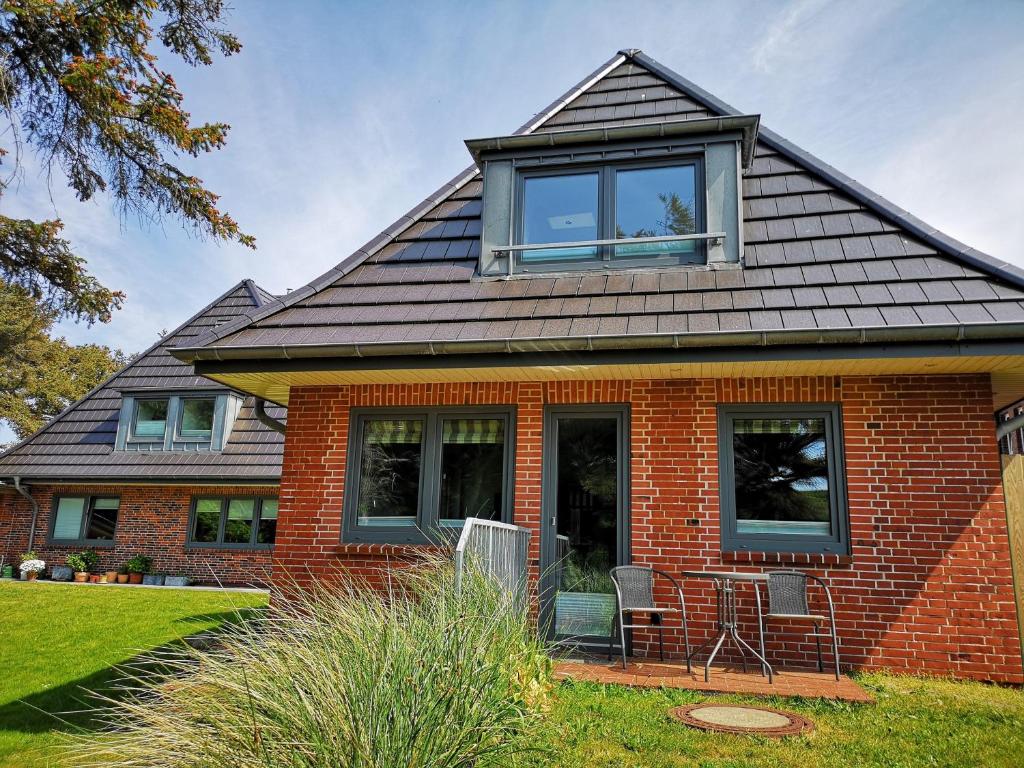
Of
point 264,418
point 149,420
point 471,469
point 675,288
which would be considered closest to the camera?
point 675,288

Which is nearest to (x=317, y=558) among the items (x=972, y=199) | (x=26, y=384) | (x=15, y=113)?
(x=15, y=113)

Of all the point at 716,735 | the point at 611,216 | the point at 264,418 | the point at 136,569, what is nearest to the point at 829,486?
the point at 716,735

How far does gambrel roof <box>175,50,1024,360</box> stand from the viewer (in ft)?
20.7

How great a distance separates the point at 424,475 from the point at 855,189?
544 centimetres

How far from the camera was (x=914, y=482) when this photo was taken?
21.4 ft

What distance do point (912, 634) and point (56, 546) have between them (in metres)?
19.4

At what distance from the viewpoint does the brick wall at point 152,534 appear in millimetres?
17062

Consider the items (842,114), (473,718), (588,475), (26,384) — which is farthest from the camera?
(26,384)

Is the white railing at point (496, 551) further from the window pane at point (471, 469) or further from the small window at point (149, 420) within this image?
the small window at point (149, 420)

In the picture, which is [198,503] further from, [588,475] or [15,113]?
[588,475]

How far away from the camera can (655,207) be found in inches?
316

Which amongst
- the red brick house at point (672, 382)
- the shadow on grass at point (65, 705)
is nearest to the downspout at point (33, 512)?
the shadow on grass at point (65, 705)

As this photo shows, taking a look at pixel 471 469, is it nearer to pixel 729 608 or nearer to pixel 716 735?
pixel 729 608

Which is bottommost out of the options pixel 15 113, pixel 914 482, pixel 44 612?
pixel 44 612
